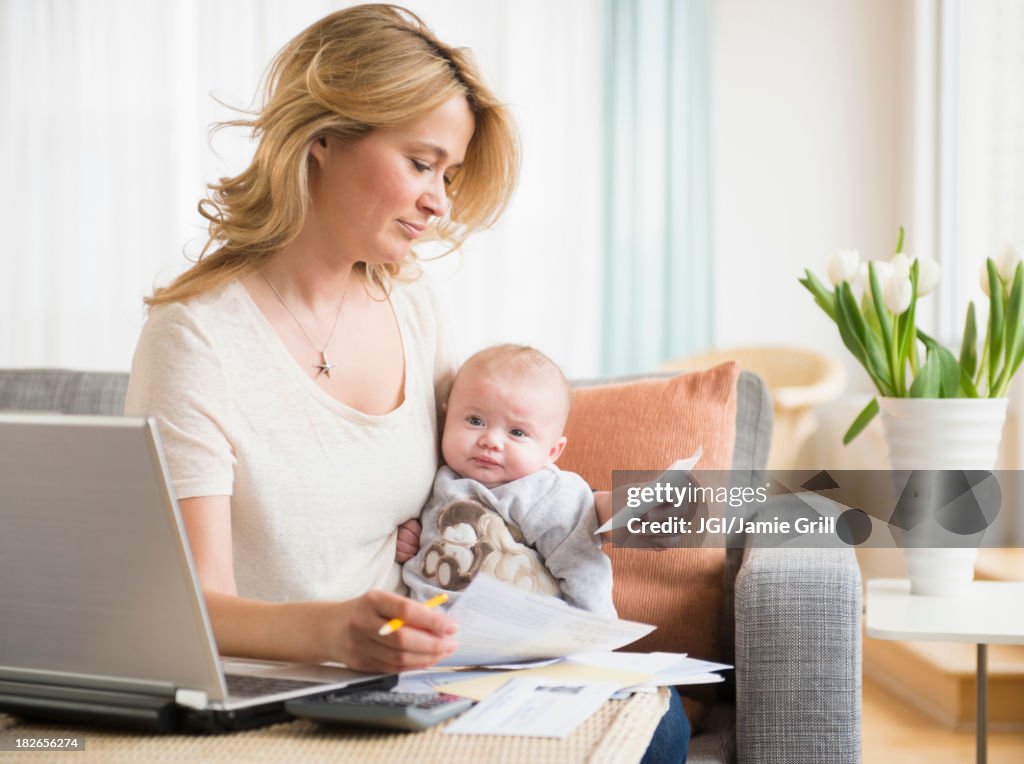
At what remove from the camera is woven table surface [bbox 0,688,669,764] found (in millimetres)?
772

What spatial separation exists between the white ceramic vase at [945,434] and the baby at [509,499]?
0.59 m

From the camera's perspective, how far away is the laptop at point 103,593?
744 millimetres

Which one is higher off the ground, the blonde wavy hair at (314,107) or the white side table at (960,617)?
the blonde wavy hair at (314,107)

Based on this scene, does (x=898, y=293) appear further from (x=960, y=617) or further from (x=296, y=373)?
(x=296, y=373)

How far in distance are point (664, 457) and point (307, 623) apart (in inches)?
31.8

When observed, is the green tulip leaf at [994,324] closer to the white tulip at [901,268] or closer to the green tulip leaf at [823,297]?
the white tulip at [901,268]

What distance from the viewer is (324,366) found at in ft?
4.53

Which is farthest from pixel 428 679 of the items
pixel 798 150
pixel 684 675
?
pixel 798 150

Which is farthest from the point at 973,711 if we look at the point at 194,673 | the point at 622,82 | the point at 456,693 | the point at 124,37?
the point at 124,37

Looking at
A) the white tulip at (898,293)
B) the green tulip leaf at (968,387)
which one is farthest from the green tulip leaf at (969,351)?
the white tulip at (898,293)

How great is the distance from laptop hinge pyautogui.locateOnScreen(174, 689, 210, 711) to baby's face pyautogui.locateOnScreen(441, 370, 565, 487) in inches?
26.2

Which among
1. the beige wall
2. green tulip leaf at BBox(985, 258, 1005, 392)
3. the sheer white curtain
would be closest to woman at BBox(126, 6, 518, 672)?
green tulip leaf at BBox(985, 258, 1005, 392)

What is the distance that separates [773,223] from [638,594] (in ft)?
9.94

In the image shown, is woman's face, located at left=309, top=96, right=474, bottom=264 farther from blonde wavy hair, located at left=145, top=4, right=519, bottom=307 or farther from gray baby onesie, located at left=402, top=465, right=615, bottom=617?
gray baby onesie, located at left=402, top=465, right=615, bottom=617
